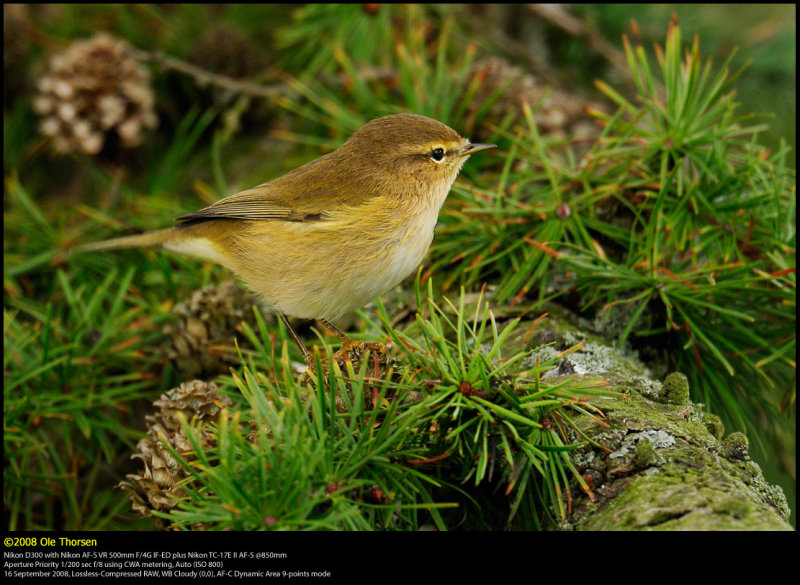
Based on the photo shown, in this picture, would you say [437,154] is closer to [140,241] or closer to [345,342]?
[345,342]

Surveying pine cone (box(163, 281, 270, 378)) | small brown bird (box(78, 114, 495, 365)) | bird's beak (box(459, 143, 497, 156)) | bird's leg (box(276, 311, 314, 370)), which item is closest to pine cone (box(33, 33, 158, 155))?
small brown bird (box(78, 114, 495, 365))

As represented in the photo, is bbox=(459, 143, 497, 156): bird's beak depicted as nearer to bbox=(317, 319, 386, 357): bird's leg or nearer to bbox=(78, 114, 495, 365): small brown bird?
bbox=(78, 114, 495, 365): small brown bird

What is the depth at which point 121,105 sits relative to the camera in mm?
4562

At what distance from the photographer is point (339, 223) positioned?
323 centimetres

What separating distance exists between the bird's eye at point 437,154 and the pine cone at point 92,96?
2108mm

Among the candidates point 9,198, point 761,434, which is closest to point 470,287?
point 761,434

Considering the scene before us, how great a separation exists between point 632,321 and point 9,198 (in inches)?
152

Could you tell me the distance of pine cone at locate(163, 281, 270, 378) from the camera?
10.7 ft

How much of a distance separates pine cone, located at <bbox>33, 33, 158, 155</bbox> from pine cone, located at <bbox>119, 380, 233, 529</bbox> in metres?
2.61

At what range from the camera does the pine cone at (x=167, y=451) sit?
2.24m

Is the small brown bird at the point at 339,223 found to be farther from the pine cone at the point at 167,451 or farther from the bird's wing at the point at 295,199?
the pine cone at the point at 167,451

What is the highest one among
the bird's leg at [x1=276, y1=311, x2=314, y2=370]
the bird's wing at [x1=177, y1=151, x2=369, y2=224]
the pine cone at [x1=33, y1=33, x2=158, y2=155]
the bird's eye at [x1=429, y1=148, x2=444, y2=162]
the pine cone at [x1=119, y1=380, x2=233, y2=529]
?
the pine cone at [x1=33, y1=33, x2=158, y2=155]
